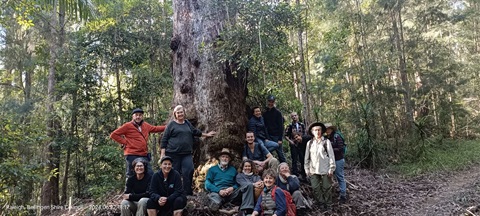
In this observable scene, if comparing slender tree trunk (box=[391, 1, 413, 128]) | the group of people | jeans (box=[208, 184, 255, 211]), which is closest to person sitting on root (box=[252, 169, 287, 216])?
the group of people

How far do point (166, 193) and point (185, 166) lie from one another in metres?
0.76

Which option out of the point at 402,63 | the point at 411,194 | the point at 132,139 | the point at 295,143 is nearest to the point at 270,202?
the point at 295,143

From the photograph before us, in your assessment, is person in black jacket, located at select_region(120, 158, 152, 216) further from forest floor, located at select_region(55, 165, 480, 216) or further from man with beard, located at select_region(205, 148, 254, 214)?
man with beard, located at select_region(205, 148, 254, 214)

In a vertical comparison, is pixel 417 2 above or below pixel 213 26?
above

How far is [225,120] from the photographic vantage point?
22.0 feet

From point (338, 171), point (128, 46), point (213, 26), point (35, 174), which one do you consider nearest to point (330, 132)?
point (338, 171)

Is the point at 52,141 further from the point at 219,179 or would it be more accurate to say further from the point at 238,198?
the point at 238,198

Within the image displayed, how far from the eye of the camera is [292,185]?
5.35 m

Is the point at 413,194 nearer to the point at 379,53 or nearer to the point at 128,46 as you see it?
the point at 379,53

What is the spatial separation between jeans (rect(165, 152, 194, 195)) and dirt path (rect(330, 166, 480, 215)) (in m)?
2.70

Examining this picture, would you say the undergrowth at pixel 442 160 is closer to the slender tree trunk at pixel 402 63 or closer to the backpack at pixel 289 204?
the slender tree trunk at pixel 402 63

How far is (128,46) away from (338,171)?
7787mm

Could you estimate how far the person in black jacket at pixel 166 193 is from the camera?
4.75 meters

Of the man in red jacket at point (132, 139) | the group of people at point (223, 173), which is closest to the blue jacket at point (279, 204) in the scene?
the group of people at point (223, 173)
